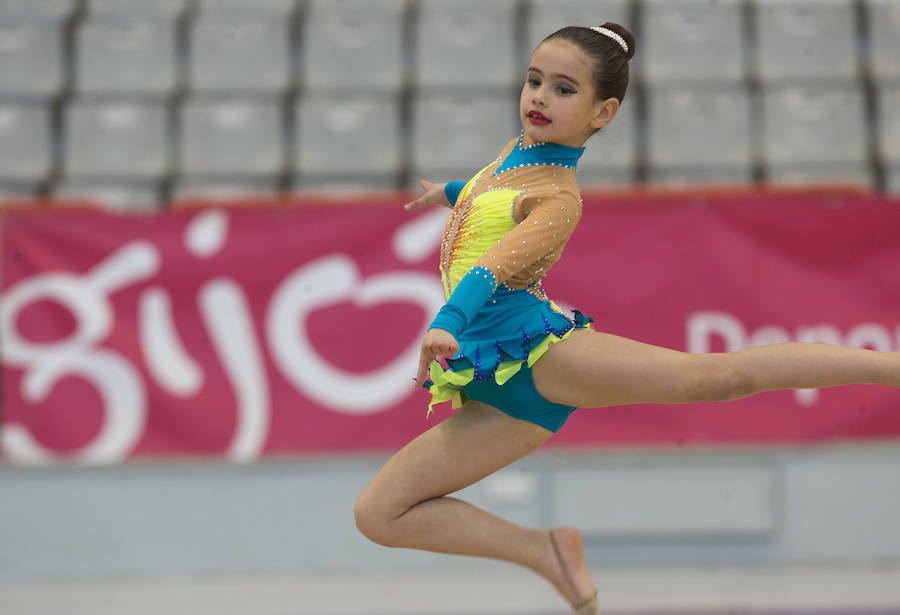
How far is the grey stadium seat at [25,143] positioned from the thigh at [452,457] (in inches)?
165

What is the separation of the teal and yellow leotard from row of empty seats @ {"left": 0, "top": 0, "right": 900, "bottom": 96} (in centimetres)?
390

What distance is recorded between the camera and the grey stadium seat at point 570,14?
6.33 metres

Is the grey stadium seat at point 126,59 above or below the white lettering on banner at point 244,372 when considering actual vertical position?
above

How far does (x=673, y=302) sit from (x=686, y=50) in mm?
2052

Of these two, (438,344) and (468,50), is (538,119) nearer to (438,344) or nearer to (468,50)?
(438,344)

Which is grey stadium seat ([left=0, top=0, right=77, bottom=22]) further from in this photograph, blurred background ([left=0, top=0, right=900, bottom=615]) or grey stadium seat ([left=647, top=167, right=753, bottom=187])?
grey stadium seat ([left=647, top=167, right=753, bottom=187])

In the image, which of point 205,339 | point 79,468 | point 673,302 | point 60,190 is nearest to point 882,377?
point 673,302

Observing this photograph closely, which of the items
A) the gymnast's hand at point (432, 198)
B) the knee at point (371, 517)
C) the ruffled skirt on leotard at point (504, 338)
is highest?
the gymnast's hand at point (432, 198)

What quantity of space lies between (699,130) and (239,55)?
2.49 m

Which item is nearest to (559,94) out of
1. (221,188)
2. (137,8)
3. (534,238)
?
(534,238)

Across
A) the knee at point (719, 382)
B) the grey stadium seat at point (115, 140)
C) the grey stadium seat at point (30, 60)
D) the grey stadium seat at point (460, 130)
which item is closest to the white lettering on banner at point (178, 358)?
the grey stadium seat at point (460, 130)

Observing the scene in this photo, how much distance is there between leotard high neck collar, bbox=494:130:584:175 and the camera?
242cm

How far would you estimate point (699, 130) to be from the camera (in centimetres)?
598

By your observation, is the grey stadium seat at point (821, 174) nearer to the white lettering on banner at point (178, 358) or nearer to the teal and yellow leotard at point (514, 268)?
the white lettering on banner at point (178, 358)
